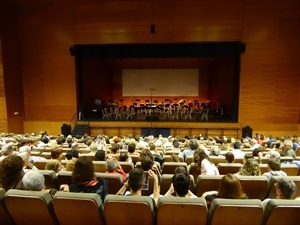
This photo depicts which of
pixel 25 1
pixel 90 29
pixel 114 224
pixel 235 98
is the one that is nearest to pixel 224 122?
pixel 235 98

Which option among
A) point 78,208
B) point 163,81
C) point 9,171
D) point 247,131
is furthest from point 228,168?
point 163,81

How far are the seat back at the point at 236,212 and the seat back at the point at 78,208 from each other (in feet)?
3.55

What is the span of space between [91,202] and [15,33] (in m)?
13.9

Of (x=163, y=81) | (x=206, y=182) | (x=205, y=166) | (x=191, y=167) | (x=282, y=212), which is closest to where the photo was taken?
(x=282, y=212)

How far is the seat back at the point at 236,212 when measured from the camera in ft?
7.62

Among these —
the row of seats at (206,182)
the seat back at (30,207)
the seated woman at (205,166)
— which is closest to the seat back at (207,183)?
the row of seats at (206,182)

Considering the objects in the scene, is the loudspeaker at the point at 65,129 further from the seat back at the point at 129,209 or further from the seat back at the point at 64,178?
the seat back at the point at 129,209

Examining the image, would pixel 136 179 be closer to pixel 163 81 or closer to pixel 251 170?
pixel 251 170

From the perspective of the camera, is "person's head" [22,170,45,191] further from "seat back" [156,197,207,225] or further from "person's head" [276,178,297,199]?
"person's head" [276,178,297,199]

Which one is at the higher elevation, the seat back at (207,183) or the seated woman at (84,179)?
the seated woman at (84,179)

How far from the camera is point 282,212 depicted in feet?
7.68

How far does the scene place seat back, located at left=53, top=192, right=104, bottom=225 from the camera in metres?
2.47

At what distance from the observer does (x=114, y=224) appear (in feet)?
8.46

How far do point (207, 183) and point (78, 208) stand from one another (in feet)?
5.64
